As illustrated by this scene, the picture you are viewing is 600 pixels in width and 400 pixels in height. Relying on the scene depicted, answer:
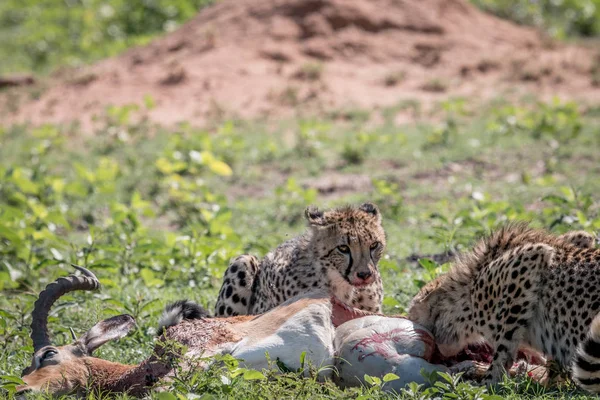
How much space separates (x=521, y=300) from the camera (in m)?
5.30

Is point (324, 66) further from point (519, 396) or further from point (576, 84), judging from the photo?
point (519, 396)

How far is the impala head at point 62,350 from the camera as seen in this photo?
17.0ft

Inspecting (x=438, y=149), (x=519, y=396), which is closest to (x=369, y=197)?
(x=438, y=149)

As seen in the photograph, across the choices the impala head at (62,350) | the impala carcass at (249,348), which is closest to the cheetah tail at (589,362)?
the impala carcass at (249,348)

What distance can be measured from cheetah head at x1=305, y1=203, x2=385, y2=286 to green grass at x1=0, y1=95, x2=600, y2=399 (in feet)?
1.81

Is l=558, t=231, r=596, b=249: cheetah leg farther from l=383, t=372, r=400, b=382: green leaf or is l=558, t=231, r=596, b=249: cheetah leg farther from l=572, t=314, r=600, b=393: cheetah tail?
l=383, t=372, r=400, b=382: green leaf

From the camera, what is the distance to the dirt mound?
17266 millimetres

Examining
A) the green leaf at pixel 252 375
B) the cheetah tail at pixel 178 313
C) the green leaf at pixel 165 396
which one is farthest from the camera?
the cheetah tail at pixel 178 313

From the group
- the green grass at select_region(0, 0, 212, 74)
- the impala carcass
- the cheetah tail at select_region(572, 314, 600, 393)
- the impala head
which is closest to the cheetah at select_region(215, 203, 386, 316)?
the impala carcass

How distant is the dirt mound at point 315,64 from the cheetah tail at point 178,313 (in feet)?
35.4

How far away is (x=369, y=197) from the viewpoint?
36.4ft

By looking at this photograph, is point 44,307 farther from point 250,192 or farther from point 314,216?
point 250,192

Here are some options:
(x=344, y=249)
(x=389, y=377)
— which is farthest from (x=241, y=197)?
(x=389, y=377)

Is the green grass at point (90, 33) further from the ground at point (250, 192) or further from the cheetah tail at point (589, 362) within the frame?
the cheetah tail at point (589, 362)
